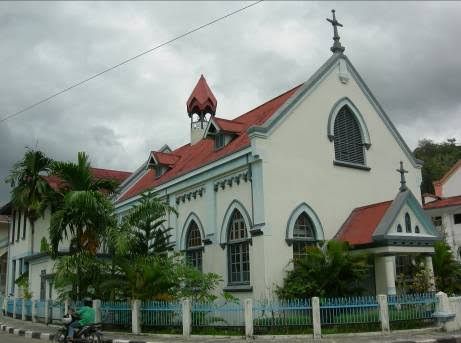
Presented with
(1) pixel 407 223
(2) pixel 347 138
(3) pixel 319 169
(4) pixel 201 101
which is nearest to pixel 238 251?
(3) pixel 319 169

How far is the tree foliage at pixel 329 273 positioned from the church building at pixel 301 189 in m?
1.09

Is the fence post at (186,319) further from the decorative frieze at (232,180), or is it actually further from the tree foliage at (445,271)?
the tree foliage at (445,271)

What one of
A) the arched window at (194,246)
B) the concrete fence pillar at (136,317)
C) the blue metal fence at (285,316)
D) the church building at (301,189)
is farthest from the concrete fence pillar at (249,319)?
the arched window at (194,246)

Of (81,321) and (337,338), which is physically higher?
(81,321)

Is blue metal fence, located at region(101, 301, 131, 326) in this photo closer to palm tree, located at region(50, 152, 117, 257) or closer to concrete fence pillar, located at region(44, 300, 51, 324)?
palm tree, located at region(50, 152, 117, 257)

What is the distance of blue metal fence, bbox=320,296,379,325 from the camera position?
14.2 metres

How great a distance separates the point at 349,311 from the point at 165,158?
48.2 feet

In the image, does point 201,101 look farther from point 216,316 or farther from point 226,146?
Result: point 216,316

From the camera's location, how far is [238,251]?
1911 centimetres

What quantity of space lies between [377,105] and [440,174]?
36197 mm

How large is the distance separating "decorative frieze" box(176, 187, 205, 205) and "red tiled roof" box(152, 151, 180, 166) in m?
4.05

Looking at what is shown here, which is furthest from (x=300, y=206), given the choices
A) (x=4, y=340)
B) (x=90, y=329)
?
(x=4, y=340)

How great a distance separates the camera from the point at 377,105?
853 inches

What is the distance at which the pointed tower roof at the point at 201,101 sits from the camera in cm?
3020
